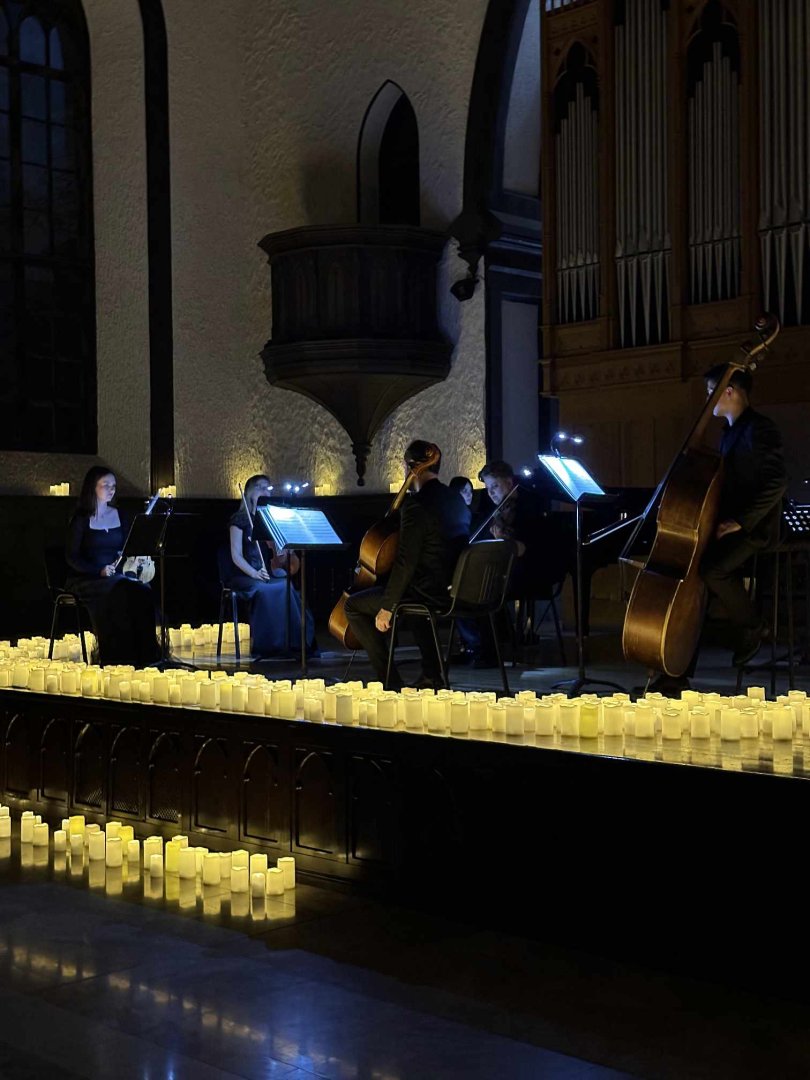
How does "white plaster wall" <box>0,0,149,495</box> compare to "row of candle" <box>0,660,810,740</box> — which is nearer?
"row of candle" <box>0,660,810,740</box>

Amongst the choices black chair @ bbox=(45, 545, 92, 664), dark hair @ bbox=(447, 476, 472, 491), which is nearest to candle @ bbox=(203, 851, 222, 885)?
black chair @ bbox=(45, 545, 92, 664)

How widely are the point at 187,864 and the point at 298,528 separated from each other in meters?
2.45

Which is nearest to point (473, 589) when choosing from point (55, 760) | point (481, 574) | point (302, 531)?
point (481, 574)

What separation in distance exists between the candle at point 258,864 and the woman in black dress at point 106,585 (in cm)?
301

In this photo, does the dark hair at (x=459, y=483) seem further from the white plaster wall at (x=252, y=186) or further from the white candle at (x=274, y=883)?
the white candle at (x=274, y=883)

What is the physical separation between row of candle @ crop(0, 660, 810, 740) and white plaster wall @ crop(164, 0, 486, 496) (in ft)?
19.9

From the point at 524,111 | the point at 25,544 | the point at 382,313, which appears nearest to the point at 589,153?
the point at 524,111

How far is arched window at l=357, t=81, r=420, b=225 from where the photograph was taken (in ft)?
36.7

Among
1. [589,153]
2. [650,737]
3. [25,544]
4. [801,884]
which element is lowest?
[801,884]

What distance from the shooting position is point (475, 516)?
8320mm

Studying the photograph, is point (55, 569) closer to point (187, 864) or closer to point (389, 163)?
point (187, 864)

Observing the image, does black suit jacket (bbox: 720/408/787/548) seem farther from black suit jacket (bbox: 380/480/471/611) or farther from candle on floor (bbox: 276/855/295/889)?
candle on floor (bbox: 276/855/295/889)

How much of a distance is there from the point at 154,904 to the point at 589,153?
267 inches

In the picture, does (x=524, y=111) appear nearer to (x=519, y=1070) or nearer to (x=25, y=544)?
(x=25, y=544)
